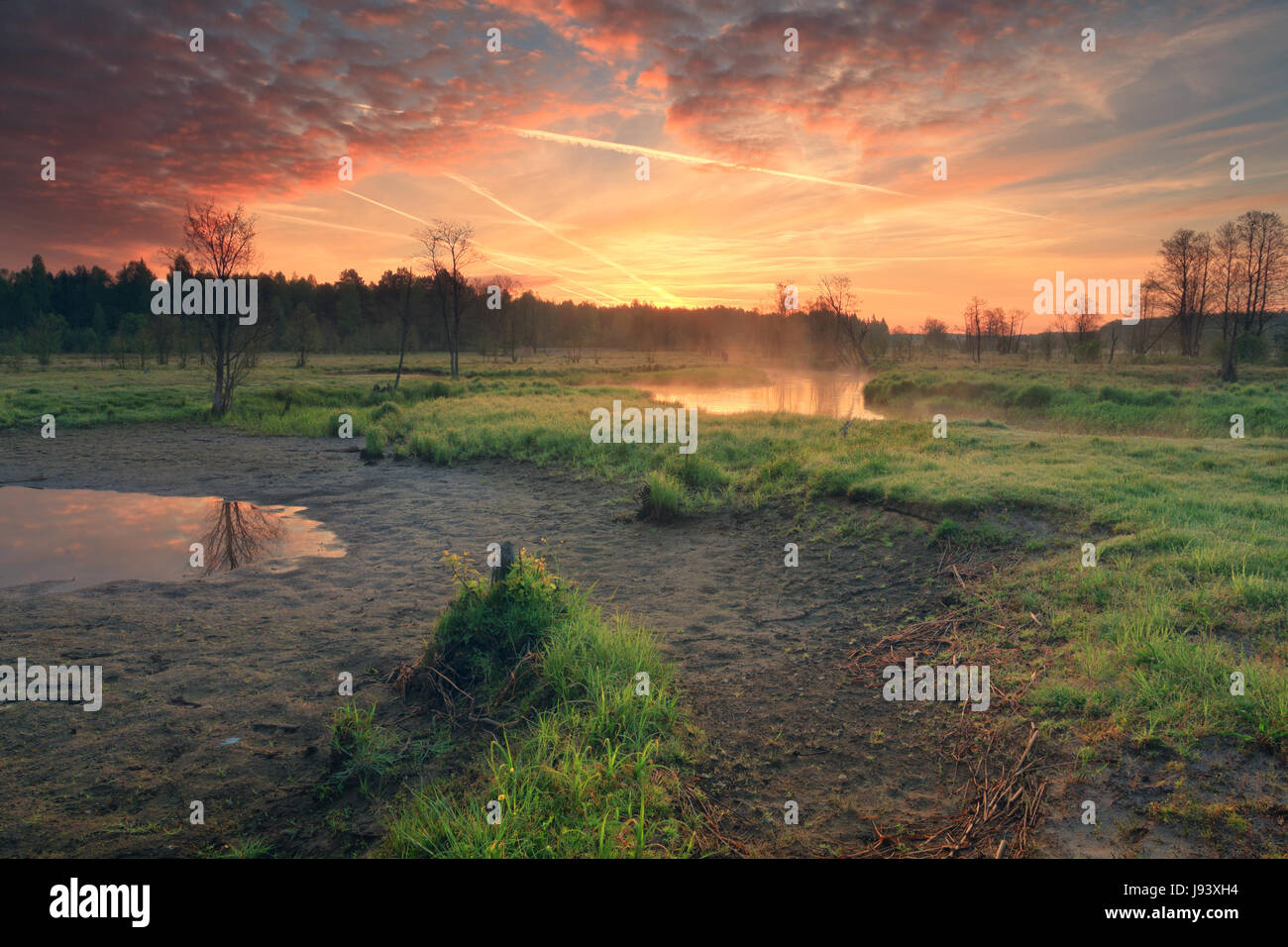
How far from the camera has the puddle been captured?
29.3 feet

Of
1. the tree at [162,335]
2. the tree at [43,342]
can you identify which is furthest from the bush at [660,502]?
the tree at [162,335]

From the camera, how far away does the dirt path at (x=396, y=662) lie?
4.04 metres

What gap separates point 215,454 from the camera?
18.6 metres

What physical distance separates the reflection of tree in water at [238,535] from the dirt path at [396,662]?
0.91 meters

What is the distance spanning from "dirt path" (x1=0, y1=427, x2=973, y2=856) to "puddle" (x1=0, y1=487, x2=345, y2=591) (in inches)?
27.7

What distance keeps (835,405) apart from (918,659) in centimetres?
3274

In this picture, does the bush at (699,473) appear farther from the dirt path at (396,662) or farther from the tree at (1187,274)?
the tree at (1187,274)

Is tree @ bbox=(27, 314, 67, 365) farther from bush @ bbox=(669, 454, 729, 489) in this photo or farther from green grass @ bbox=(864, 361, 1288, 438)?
green grass @ bbox=(864, 361, 1288, 438)

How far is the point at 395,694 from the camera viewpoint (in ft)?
18.1

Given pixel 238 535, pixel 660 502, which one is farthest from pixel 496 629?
pixel 238 535

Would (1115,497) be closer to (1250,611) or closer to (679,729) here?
(1250,611)

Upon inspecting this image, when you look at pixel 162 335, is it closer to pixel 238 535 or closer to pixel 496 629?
pixel 238 535

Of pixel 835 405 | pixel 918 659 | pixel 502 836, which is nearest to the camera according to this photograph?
pixel 502 836
